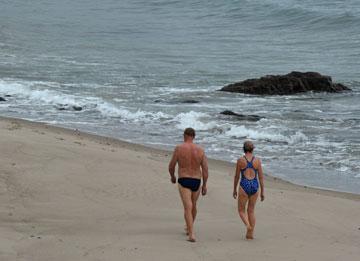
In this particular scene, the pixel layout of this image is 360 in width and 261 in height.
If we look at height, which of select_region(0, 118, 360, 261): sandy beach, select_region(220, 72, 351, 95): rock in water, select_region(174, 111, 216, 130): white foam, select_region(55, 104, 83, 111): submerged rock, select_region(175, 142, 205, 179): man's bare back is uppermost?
select_region(220, 72, 351, 95): rock in water

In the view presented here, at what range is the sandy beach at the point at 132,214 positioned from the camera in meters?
9.10

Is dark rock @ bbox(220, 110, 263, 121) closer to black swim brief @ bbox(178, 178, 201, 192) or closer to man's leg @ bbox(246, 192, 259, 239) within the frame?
man's leg @ bbox(246, 192, 259, 239)

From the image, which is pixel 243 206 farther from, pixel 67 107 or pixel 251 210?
pixel 67 107

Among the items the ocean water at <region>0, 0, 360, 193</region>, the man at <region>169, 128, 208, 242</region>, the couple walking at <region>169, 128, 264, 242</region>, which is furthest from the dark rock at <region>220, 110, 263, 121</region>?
the man at <region>169, 128, 208, 242</region>

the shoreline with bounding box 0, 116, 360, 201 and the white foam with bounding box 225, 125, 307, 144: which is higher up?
the white foam with bounding box 225, 125, 307, 144

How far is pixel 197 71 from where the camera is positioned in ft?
103

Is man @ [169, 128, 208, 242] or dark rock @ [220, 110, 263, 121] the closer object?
man @ [169, 128, 208, 242]

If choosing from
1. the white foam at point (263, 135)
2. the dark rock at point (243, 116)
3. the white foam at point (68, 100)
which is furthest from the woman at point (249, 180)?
the white foam at point (68, 100)

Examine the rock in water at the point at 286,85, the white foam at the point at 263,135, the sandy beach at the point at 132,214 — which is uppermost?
the rock in water at the point at 286,85

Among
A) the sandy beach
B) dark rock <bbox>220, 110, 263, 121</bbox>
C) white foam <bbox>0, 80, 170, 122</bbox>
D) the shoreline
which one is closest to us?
the sandy beach

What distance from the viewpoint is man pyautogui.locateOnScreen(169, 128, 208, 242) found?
942 centimetres

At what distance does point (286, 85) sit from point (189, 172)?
16.8 metres

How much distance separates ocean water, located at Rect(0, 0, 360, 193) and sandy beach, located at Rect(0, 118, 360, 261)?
2.87 m

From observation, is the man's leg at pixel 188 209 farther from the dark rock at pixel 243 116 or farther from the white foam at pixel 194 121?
the dark rock at pixel 243 116
